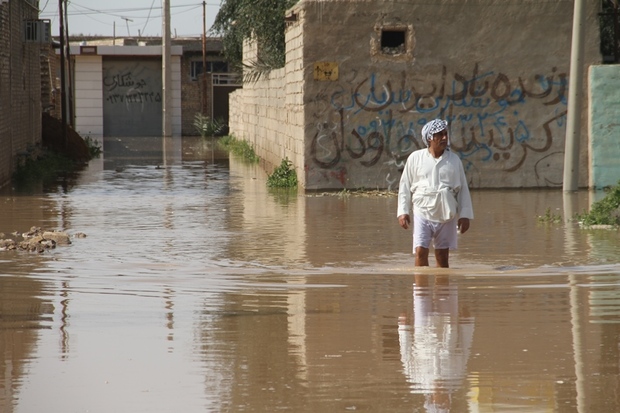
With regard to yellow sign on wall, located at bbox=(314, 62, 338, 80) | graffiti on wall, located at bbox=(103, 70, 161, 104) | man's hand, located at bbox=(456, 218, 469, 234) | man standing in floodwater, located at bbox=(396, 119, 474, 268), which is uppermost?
graffiti on wall, located at bbox=(103, 70, 161, 104)

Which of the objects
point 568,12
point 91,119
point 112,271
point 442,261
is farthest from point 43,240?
point 91,119

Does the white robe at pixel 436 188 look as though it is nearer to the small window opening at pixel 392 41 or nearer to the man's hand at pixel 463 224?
the man's hand at pixel 463 224

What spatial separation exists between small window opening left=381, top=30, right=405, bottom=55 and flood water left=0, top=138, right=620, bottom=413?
428 centimetres

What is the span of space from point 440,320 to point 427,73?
36.3ft

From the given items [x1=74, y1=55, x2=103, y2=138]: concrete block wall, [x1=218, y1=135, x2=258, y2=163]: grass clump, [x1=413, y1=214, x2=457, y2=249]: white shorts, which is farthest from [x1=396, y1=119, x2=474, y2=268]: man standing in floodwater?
[x1=74, y1=55, x2=103, y2=138]: concrete block wall

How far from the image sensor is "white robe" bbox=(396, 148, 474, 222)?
31.0 feet

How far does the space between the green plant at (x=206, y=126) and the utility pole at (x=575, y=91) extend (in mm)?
A: 30227

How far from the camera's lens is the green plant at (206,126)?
46312 millimetres

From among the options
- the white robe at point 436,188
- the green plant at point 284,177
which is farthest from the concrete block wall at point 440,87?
the white robe at point 436,188

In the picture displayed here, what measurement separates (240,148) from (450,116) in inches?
590

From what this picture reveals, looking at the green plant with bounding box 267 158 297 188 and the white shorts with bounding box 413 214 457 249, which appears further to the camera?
the green plant with bounding box 267 158 297 188

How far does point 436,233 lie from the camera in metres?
9.65

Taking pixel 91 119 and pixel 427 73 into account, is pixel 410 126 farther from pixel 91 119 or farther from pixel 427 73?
pixel 91 119

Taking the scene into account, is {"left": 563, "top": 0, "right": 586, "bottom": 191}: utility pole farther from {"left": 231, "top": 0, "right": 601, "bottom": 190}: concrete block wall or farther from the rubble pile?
the rubble pile
